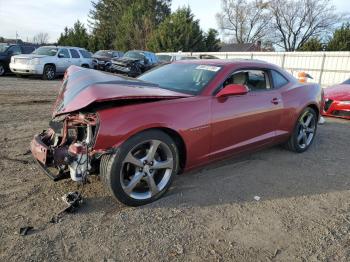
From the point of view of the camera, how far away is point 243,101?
449 centimetres

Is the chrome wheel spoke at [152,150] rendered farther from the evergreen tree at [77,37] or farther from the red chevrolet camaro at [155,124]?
the evergreen tree at [77,37]

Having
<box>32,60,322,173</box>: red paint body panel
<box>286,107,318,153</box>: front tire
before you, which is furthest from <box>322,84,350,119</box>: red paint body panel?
<box>32,60,322,173</box>: red paint body panel

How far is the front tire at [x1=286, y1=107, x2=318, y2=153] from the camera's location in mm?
5645

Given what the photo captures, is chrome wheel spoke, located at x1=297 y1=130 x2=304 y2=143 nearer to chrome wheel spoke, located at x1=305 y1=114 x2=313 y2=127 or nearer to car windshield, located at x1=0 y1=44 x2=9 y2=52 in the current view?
chrome wheel spoke, located at x1=305 y1=114 x2=313 y2=127

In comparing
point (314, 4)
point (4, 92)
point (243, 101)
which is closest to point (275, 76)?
point (243, 101)

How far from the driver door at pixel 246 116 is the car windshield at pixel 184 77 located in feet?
0.79

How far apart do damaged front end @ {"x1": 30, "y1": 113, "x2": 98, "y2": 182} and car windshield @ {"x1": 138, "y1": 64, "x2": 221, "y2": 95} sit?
4.21 feet

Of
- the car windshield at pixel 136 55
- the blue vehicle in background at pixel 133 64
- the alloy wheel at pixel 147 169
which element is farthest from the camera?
the car windshield at pixel 136 55

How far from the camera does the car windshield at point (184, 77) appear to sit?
4.28m

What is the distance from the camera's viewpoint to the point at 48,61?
16078 millimetres

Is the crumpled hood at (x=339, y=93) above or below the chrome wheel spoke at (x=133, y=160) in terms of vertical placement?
below

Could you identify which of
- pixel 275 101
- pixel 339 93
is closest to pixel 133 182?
pixel 275 101

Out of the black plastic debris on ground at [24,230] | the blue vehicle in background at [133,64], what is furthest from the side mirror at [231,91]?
the blue vehicle in background at [133,64]

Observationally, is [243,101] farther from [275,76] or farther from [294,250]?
[294,250]
